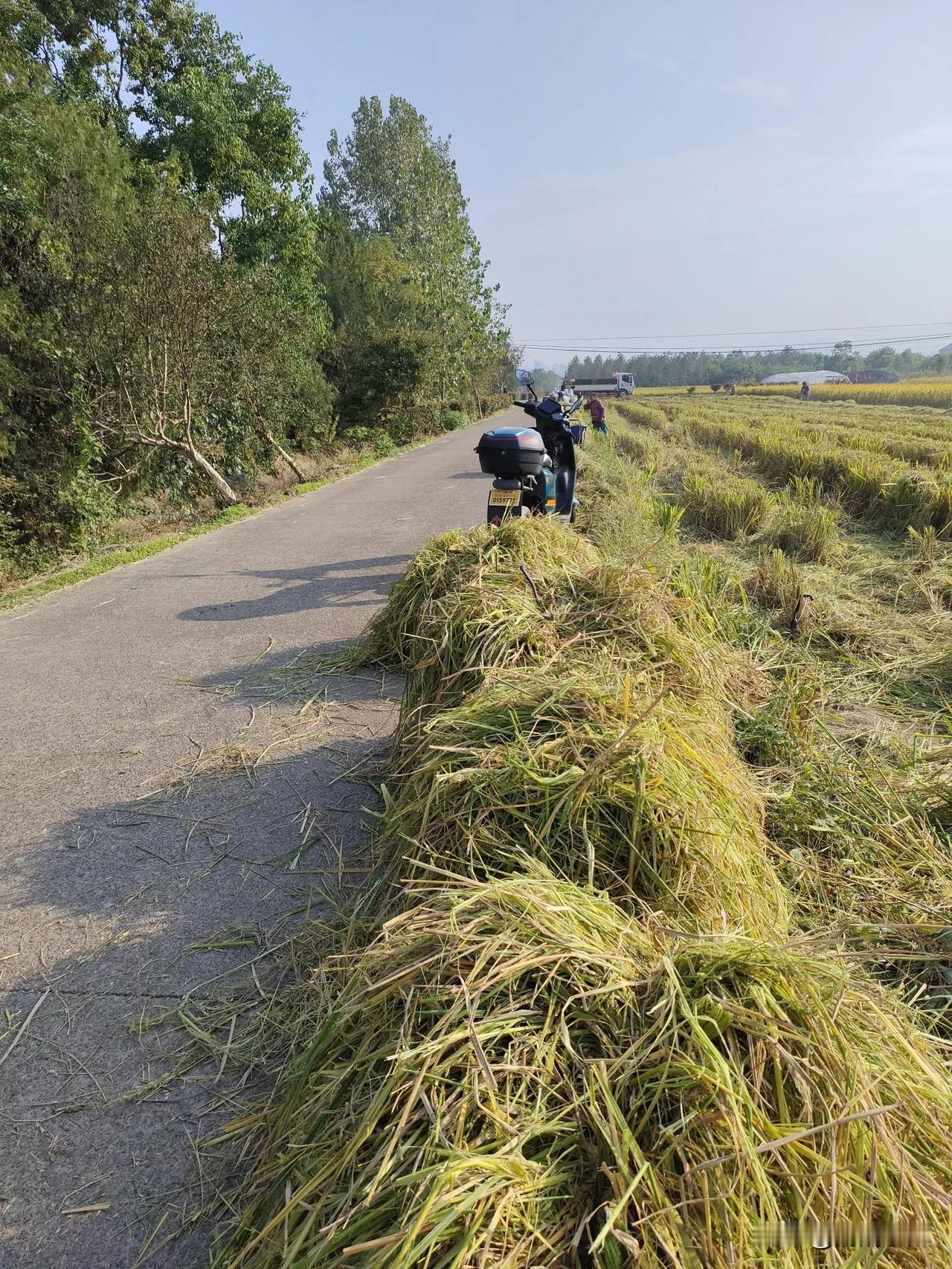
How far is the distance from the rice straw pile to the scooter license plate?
2985 millimetres

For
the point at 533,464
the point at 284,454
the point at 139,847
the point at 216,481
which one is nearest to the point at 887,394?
the point at 284,454

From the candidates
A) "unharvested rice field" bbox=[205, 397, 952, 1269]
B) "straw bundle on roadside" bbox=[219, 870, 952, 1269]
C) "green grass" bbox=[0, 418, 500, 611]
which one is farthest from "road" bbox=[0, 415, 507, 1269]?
"green grass" bbox=[0, 418, 500, 611]

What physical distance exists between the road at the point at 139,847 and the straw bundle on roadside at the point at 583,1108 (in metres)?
0.43

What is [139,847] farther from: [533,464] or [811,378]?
[811,378]

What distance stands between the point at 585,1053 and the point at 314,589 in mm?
5062

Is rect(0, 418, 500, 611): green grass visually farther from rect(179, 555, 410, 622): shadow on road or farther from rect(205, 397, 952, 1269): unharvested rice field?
rect(205, 397, 952, 1269): unharvested rice field

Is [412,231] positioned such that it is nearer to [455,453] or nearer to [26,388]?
[455,453]

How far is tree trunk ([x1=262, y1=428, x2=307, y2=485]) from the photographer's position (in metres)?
13.1

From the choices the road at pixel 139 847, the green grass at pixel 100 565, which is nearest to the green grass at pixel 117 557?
the green grass at pixel 100 565

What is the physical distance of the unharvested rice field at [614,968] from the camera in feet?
3.33

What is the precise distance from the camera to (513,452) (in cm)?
491

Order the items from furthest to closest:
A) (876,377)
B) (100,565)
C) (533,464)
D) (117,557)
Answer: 1. (876,377)
2. (117,557)
3. (100,565)
4. (533,464)

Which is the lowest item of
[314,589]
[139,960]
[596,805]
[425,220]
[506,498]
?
[139,960]

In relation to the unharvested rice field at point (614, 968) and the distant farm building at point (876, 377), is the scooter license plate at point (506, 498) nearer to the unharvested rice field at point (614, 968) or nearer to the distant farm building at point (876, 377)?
the unharvested rice field at point (614, 968)
